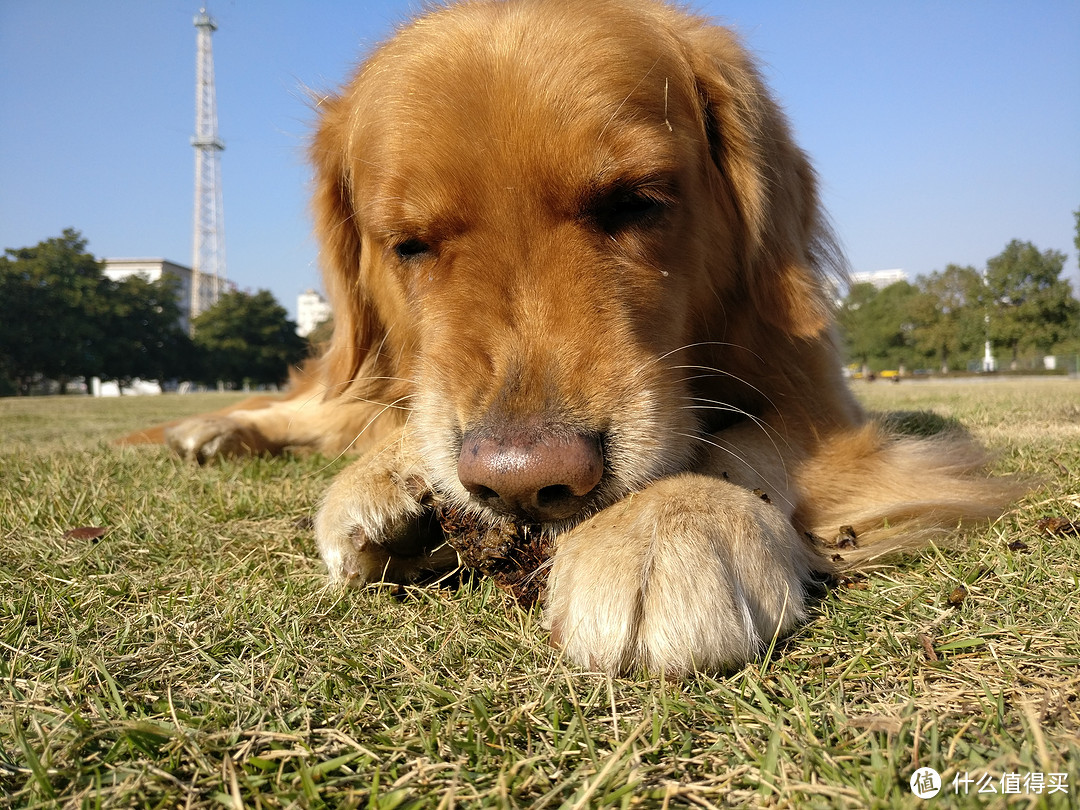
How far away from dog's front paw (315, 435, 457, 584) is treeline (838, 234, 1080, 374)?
34237 mm

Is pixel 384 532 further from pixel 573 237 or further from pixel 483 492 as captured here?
pixel 573 237

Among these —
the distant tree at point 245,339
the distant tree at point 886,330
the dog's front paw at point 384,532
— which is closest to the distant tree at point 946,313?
the distant tree at point 886,330

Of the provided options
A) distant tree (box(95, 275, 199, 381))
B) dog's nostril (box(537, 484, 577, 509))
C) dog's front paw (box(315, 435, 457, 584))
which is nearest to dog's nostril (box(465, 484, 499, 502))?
dog's nostril (box(537, 484, 577, 509))

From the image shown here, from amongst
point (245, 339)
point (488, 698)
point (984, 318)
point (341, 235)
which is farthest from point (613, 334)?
point (245, 339)

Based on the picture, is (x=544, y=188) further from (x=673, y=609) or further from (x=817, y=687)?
(x=817, y=687)

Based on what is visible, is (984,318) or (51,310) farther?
(984,318)

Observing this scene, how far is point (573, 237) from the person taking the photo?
2160 mm

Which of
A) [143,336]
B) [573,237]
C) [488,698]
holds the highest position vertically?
[143,336]

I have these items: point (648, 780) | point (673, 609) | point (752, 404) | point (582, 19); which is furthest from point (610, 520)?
point (582, 19)

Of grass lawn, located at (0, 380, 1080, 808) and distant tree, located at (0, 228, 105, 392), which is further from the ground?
distant tree, located at (0, 228, 105, 392)

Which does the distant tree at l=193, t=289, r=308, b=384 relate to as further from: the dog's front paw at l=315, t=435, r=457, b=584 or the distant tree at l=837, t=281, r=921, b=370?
the dog's front paw at l=315, t=435, r=457, b=584

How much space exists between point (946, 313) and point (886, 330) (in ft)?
35.6

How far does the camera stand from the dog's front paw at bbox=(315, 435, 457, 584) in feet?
6.67

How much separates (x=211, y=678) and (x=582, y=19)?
7.81 ft
